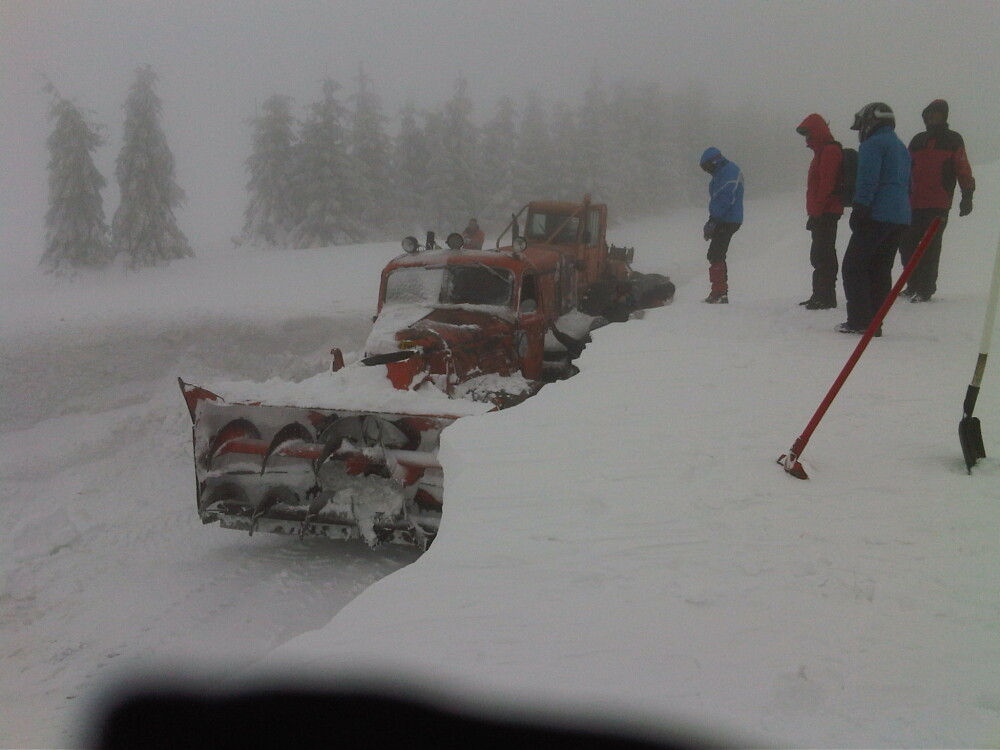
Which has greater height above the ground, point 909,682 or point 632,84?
point 632,84

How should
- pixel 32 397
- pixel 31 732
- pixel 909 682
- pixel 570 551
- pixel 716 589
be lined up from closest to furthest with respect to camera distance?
pixel 909 682, pixel 716 589, pixel 570 551, pixel 31 732, pixel 32 397

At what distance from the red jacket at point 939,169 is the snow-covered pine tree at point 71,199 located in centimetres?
2902

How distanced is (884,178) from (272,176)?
34.4 meters

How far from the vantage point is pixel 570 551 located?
2.52 meters

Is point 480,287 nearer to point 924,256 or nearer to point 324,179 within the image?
point 924,256

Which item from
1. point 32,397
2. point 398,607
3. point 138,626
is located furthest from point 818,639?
point 32,397

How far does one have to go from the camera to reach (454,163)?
37719 millimetres

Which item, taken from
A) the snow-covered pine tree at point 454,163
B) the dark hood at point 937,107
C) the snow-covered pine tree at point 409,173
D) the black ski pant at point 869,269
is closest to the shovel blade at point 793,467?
the black ski pant at point 869,269

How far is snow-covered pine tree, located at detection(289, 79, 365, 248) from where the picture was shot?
112ft

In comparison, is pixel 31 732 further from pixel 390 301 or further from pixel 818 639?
pixel 390 301

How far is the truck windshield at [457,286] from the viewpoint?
7590 mm

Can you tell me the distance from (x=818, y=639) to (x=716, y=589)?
36cm

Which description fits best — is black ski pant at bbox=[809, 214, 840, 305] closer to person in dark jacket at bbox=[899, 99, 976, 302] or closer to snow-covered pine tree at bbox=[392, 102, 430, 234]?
person in dark jacket at bbox=[899, 99, 976, 302]

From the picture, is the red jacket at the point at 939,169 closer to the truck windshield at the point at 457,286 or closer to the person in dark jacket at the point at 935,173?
the person in dark jacket at the point at 935,173
